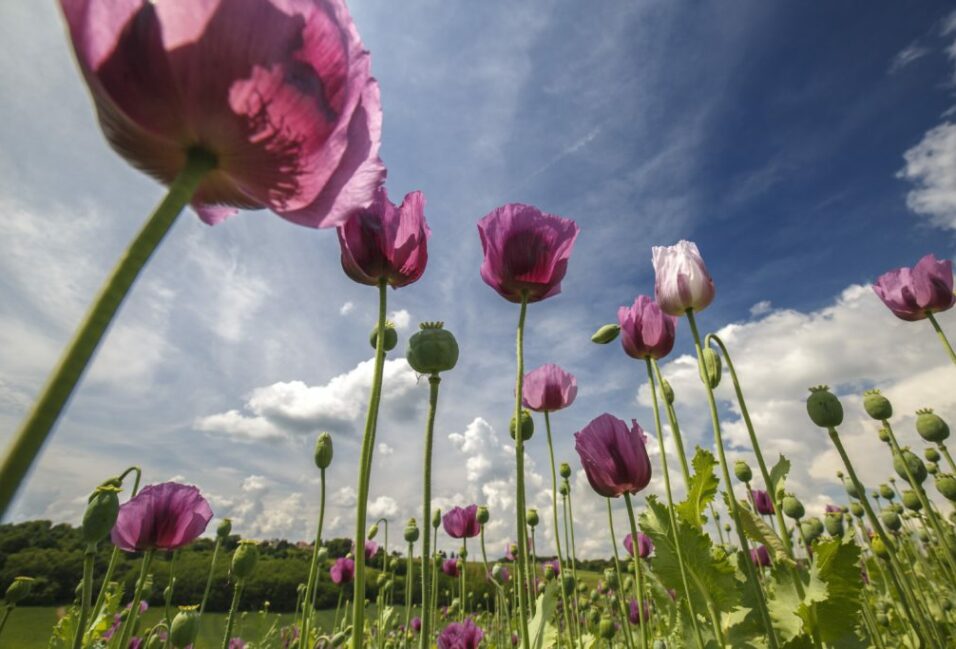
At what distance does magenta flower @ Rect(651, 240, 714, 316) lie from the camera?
93.5 inches

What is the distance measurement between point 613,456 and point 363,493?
178 cm

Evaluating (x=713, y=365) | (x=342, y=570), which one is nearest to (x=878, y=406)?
(x=713, y=365)

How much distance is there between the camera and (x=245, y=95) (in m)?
0.78

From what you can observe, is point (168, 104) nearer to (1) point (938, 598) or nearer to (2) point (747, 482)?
(2) point (747, 482)

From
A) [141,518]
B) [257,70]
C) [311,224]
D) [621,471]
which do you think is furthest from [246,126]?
[141,518]

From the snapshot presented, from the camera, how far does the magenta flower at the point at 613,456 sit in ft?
8.74

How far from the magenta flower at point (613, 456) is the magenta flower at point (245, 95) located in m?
2.15

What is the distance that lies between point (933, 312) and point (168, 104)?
5.05 metres

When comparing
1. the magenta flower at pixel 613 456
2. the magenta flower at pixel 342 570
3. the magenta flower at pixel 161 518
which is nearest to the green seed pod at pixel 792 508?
the magenta flower at pixel 613 456

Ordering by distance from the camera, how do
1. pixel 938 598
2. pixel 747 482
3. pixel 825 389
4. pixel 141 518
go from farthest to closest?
pixel 938 598, pixel 747 482, pixel 141 518, pixel 825 389

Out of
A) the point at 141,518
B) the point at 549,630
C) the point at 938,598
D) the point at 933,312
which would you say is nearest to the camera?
the point at 549,630

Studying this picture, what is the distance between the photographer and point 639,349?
2855 millimetres

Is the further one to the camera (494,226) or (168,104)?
(494,226)

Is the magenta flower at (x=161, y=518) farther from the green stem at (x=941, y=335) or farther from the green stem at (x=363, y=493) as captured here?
the green stem at (x=941, y=335)
